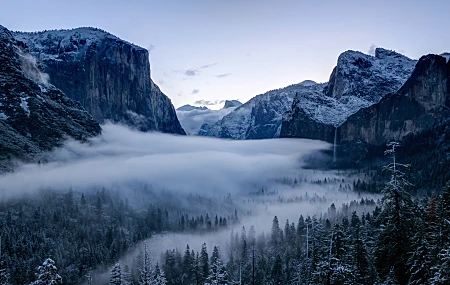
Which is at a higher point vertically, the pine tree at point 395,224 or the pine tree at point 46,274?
the pine tree at point 395,224

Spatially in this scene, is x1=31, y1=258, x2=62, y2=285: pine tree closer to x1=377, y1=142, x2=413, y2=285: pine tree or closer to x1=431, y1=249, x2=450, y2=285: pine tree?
x1=377, y1=142, x2=413, y2=285: pine tree

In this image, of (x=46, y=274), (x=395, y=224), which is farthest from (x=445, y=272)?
(x=46, y=274)

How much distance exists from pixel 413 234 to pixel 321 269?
29.1 ft

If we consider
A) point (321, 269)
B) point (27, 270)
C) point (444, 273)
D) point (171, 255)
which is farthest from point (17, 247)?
point (444, 273)

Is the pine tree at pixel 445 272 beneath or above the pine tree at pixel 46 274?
above

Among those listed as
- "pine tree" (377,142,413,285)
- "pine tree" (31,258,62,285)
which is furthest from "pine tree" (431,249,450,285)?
"pine tree" (31,258,62,285)

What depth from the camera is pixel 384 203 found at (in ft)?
124

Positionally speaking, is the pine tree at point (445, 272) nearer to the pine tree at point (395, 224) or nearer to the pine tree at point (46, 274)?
the pine tree at point (395, 224)

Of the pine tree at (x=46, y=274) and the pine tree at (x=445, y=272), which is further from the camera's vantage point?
the pine tree at (x=46, y=274)

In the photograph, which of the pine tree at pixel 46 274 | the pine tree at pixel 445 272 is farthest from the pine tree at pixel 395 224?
the pine tree at pixel 46 274

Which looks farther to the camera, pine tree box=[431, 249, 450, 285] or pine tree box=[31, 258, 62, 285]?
pine tree box=[31, 258, 62, 285]

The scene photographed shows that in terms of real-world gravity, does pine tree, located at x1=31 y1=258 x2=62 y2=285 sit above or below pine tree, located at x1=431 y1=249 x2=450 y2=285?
below

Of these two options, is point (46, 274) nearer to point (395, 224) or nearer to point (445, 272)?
point (395, 224)

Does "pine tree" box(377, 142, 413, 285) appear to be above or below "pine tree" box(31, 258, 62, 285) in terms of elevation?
above
